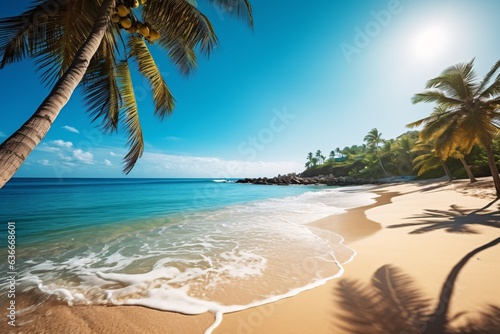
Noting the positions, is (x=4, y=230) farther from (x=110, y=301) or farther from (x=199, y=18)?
(x=199, y=18)

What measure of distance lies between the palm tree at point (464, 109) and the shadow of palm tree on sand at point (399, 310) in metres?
10.4

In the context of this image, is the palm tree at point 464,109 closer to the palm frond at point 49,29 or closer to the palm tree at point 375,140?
the palm frond at point 49,29

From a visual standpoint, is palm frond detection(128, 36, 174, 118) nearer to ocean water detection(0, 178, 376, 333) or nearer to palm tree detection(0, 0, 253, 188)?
palm tree detection(0, 0, 253, 188)

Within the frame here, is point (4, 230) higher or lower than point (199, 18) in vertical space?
lower

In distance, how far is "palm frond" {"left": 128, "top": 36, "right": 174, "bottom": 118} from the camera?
4520 mm

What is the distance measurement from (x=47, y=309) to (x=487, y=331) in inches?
226

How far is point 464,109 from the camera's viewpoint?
10.5m

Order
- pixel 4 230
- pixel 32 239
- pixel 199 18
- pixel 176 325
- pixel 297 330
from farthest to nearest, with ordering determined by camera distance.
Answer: pixel 4 230 < pixel 32 239 < pixel 199 18 < pixel 176 325 < pixel 297 330

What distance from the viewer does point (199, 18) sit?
3680 mm

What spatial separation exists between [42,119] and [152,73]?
3.52 m

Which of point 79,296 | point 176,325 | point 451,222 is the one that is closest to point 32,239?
point 79,296

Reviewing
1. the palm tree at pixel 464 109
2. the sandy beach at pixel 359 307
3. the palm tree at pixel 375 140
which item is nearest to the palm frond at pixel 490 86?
the palm tree at pixel 464 109

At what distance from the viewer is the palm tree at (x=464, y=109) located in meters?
9.38

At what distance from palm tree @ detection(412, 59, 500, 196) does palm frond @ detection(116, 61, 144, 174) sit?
1416cm
